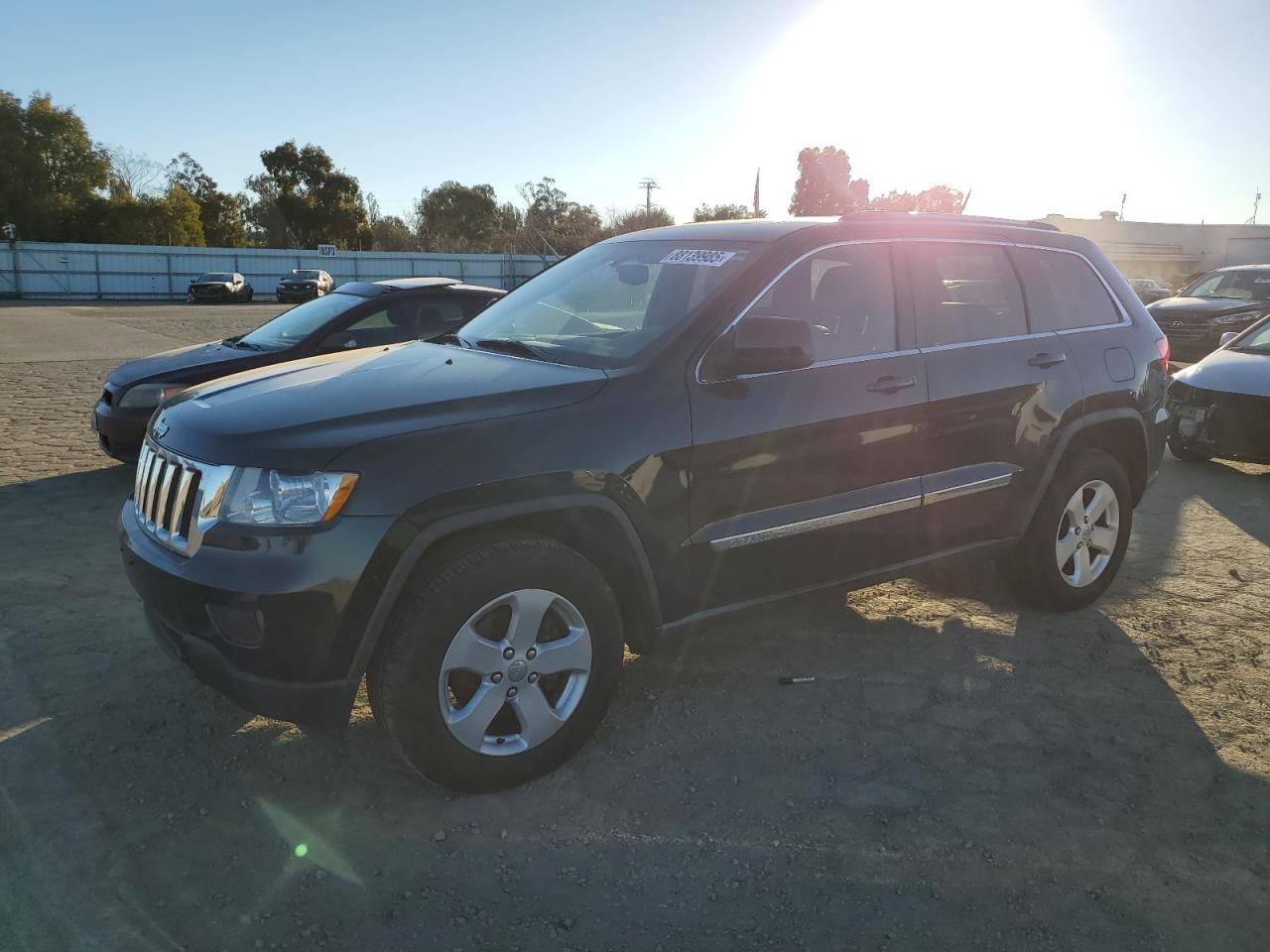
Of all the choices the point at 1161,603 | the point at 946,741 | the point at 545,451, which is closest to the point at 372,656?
the point at 545,451

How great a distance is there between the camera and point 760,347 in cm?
331

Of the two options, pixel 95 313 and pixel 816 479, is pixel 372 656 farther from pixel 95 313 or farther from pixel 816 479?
pixel 95 313

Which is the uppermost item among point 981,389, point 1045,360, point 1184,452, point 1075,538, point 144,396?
point 1045,360

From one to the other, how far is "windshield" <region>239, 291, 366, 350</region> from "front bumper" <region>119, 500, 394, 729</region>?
16.0 feet

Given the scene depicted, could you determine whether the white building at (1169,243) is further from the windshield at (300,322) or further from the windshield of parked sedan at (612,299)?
the windshield of parked sedan at (612,299)

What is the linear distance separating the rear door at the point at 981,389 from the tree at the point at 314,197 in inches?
2346

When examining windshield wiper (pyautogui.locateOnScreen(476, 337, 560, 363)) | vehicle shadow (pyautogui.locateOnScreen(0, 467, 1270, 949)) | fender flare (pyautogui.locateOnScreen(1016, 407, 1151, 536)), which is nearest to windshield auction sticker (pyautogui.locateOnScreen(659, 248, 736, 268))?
windshield wiper (pyautogui.locateOnScreen(476, 337, 560, 363))

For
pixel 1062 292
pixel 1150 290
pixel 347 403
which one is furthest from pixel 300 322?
pixel 1150 290

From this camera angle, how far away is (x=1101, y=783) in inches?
128

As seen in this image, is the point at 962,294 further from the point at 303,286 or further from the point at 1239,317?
the point at 303,286

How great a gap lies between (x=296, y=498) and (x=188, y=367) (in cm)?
520

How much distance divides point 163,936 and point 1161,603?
4755 mm

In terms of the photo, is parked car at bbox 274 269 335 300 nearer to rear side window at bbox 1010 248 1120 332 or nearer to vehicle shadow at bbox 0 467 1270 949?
vehicle shadow at bbox 0 467 1270 949

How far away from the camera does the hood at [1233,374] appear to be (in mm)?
7797
